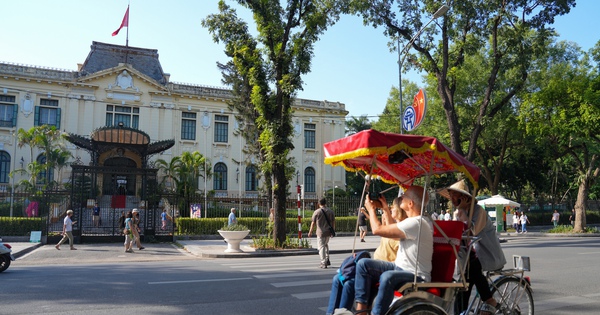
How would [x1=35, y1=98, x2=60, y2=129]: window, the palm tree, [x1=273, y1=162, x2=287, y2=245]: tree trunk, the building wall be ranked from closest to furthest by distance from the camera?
1. [x1=273, y1=162, x2=287, y2=245]: tree trunk
2. the building wall
3. [x1=35, y1=98, x2=60, y2=129]: window
4. the palm tree

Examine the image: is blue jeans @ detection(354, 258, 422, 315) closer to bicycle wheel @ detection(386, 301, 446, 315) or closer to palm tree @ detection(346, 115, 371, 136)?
bicycle wheel @ detection(386, 301, 446, 315)

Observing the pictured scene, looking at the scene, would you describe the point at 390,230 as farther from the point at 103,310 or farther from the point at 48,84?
the point at 48,84

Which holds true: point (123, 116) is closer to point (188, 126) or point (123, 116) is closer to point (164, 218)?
point (188, 126)

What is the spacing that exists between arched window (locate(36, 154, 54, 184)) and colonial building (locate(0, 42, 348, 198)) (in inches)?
8.4

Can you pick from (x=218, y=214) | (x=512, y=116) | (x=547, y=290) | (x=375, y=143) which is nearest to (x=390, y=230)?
(x=375, y=143)

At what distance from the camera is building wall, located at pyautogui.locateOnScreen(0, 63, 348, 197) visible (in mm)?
35344

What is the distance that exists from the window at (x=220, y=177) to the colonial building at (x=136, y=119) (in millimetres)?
92

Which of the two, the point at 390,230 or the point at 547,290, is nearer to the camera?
the point at 390,230

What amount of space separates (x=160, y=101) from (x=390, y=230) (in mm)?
38105

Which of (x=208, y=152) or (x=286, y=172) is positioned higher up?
(x=208, y=152)

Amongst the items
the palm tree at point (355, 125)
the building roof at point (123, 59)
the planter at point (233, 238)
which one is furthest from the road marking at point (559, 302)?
the palm tree at point (355, 125)

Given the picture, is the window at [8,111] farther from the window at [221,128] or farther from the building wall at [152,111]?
the window at [221,128]

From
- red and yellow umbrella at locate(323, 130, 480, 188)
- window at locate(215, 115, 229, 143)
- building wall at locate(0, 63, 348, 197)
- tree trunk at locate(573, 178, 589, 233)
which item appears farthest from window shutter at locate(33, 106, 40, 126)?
tree trunk at locate(573, 178, 589, 233)

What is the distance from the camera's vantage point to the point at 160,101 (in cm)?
3984
